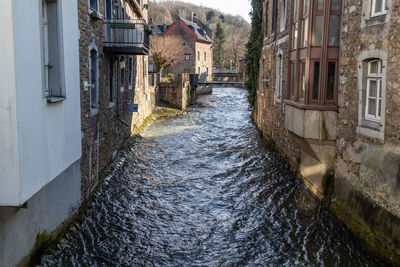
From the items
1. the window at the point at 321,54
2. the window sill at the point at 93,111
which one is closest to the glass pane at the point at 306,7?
the window at the point at 321,54

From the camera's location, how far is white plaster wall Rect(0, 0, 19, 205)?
4848 millimetres

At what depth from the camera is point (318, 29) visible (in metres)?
9.42

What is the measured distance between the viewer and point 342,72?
9.02m

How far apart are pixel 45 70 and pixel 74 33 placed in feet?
5.22

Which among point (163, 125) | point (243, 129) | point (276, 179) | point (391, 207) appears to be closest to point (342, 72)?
point (391, 207)

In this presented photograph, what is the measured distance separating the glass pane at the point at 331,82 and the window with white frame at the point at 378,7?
1.87 m

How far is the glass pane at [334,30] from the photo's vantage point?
920 cm

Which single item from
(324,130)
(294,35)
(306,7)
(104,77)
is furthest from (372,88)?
(104,77)

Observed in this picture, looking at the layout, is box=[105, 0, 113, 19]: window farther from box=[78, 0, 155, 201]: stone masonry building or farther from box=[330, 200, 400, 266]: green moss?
box=[330, 200, 400, 266]: green moss

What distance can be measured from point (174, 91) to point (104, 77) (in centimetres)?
1919

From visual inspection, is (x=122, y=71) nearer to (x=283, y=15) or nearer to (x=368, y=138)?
(x=283, y=15)

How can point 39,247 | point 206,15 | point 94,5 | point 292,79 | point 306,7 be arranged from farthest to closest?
point 206,15, point 292,79, point 94,5, point 306,7, point 39,247

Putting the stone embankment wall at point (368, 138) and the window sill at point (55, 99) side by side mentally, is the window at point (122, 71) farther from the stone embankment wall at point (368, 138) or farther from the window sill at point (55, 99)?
the stone embankment wall at point (368, 138)

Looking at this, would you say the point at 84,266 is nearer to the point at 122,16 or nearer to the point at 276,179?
the point at 276,179
